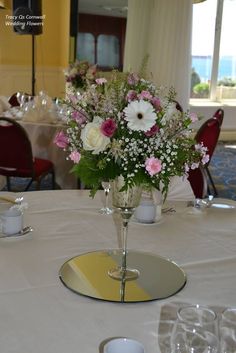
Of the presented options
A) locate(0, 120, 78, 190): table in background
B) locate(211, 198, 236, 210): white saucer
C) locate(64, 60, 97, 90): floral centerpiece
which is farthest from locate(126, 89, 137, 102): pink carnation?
locate(64, 60, 97, 90): floral centerpiece

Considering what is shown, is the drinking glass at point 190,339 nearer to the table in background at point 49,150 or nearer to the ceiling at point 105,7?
the table in background at point 49,150

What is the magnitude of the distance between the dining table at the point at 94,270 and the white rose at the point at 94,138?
0.36 m

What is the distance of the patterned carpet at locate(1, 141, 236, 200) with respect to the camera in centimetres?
480

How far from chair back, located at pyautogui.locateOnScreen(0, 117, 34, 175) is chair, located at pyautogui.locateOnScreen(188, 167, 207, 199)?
1520mm

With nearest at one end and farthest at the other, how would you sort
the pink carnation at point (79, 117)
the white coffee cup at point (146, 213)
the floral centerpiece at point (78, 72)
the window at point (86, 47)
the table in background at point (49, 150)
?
1. the pink carnation at point (79, 117)
2. the white coffee cup at point (146, 213)
3. the table in background at point (49, 150)
4. the floral centerpiece at point (78, 72)
5. the window at point (86, 47)

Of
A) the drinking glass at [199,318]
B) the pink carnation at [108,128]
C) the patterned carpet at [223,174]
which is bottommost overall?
the patterned carpet at [223,174]

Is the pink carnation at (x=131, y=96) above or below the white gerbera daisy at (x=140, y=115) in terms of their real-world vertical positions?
above

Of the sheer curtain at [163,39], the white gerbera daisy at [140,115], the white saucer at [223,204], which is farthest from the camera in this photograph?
the sheer curtain at [163,39]

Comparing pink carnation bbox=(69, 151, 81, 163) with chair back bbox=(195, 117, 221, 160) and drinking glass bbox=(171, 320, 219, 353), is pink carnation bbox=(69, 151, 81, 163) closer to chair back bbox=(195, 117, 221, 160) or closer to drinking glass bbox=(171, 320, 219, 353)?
drinking glass bbox=(171, 320, 219, 353)

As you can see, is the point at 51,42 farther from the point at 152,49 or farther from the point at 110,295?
the point at 110,295

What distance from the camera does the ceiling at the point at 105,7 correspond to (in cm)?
710

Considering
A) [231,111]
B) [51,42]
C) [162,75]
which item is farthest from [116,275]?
[231,111]

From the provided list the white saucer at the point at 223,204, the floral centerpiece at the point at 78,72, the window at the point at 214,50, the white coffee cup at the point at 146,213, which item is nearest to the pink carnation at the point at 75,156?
the white coffee cup at the point at 146,213

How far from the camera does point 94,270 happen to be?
1254 millimetres
